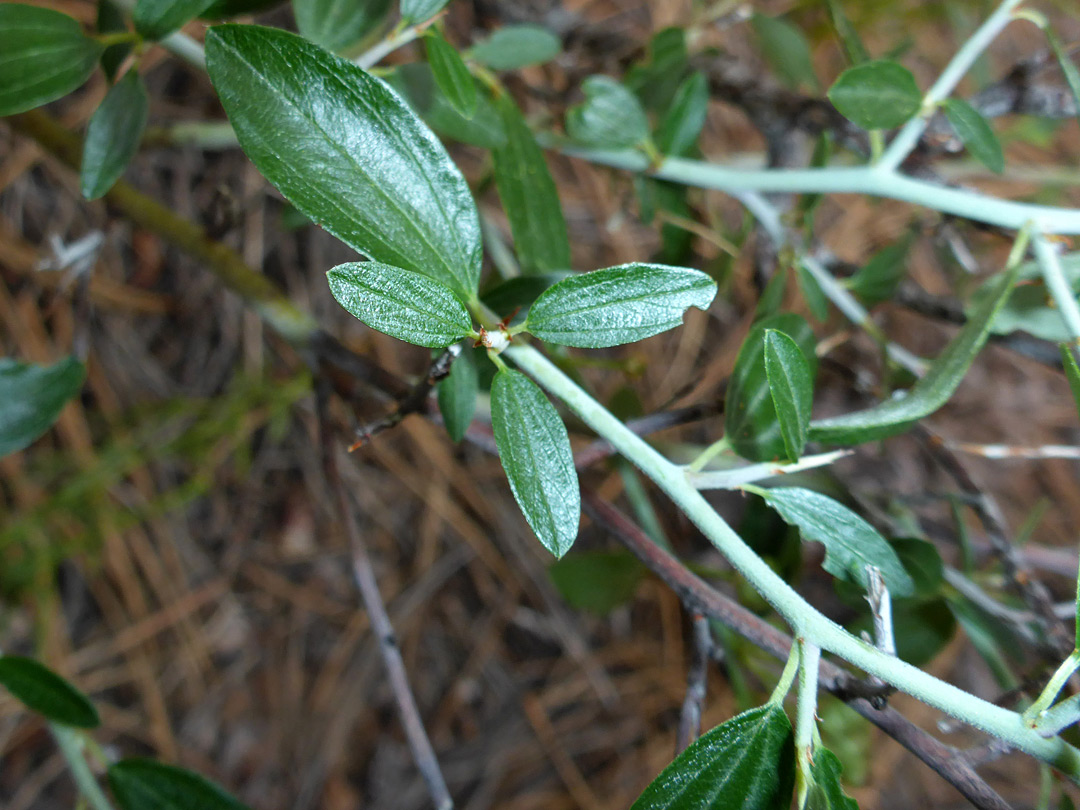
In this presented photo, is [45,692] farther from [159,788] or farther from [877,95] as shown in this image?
[877,95]

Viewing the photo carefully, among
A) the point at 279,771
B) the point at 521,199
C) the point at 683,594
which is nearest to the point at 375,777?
the point at 279,771

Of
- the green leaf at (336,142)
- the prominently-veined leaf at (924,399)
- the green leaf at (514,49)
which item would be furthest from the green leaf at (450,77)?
the prominently-veined leaf at (924,399)

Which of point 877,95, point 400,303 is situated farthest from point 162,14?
point 877,95

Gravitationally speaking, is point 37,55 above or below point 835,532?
above

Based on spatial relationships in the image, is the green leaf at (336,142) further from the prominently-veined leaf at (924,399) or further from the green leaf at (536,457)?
the prominently-veined leaf at (924,399)

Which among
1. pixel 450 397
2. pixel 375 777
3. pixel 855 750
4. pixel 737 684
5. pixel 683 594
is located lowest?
pixel 855 750

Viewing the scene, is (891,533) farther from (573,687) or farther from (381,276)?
(573,687)
